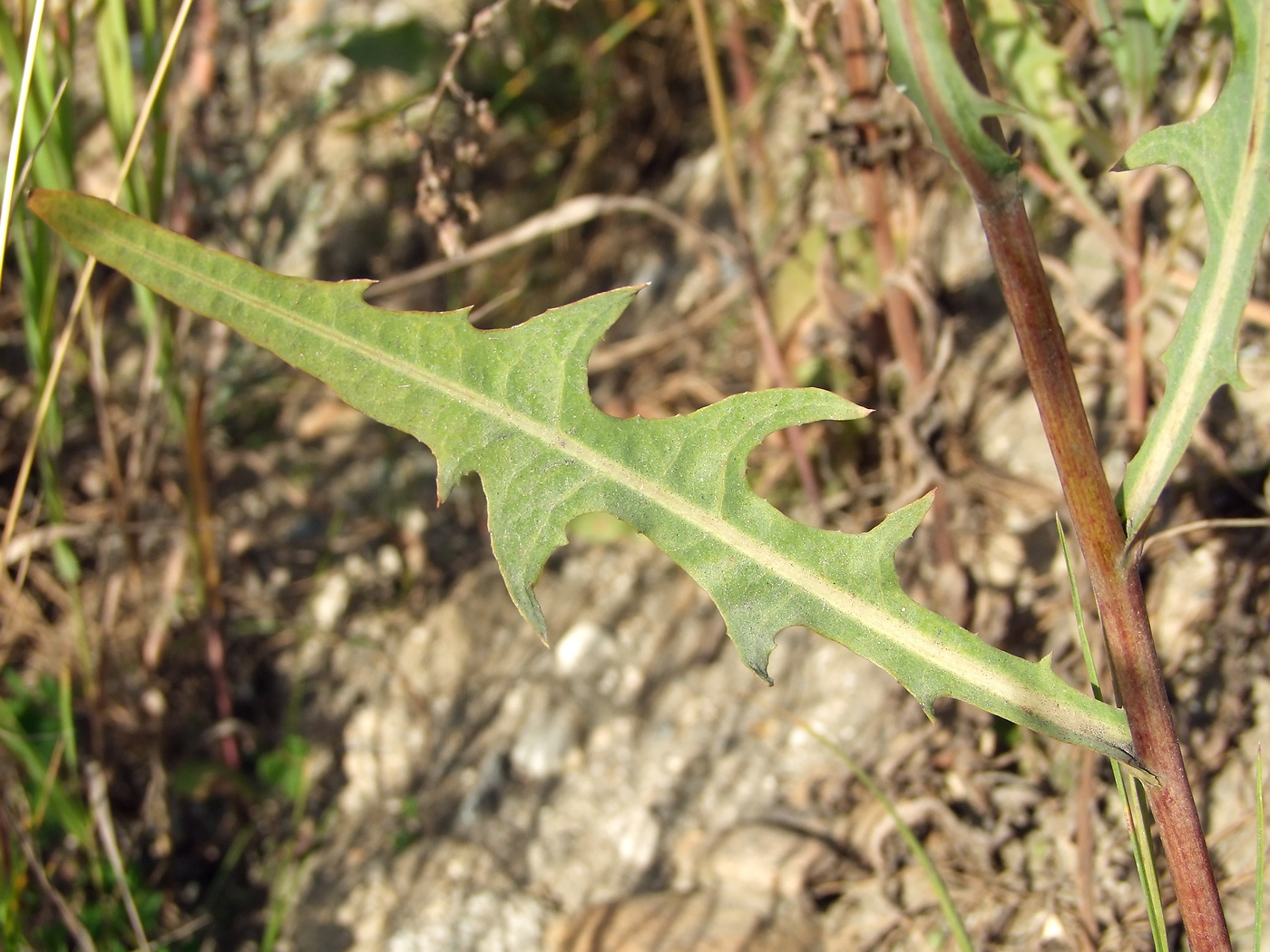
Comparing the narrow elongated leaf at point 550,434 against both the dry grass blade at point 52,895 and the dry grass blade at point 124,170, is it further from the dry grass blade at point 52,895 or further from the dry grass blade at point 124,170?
the dry grass blade at point 52,895

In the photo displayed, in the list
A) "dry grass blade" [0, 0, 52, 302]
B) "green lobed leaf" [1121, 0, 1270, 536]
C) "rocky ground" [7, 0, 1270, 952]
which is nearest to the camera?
"green lobed leaf" [1121, 0, 1270, 536]

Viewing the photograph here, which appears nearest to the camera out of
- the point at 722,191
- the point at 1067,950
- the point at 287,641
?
the point at 1067,950

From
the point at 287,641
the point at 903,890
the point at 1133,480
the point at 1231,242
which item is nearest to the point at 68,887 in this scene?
the point at 287,641

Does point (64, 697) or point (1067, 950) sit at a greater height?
point (64, 697)

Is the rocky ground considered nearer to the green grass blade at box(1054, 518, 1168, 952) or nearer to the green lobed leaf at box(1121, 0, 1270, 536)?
the green grass blade at box(1054, 518, 1168, 952)

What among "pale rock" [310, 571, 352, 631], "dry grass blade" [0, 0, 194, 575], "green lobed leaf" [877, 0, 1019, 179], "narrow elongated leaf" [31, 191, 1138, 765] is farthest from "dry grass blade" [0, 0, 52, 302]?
"pale rock" [310, 571, 352, 631]

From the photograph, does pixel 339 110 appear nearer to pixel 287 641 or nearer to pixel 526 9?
pixel 526 9
